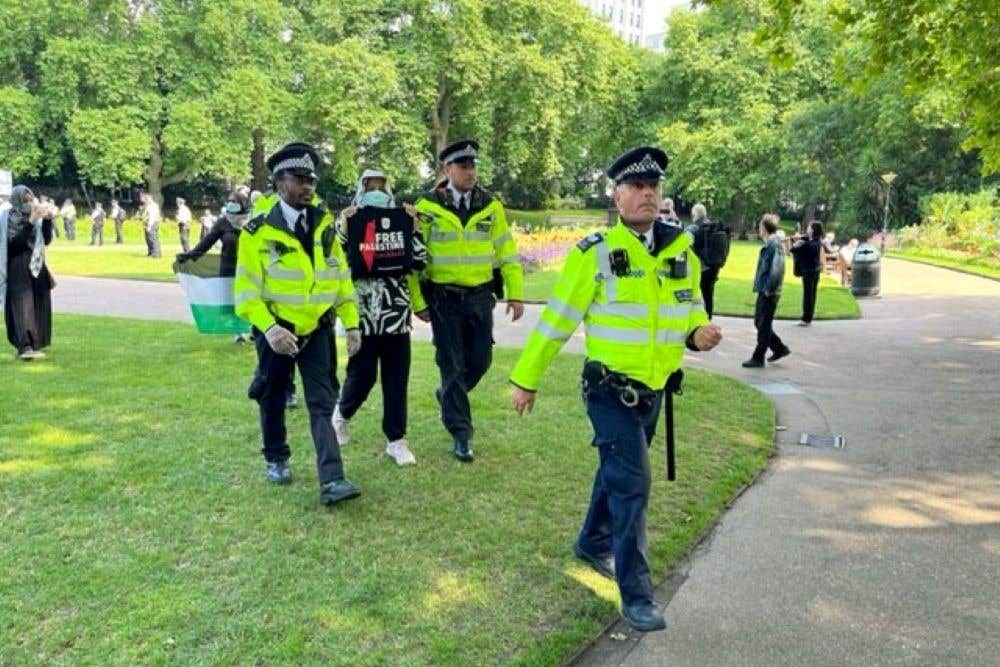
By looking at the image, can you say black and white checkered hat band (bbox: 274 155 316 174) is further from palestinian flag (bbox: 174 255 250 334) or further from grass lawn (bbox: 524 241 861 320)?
grass lawn (bbox: 524 241 861 320)

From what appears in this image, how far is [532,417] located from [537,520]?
237 cm

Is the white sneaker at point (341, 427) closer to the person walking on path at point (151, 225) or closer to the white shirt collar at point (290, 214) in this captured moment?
the white shirt collar at point (290, 214)

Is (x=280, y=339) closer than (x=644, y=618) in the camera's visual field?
No

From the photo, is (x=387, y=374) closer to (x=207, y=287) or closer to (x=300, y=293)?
(x=300, y=293)

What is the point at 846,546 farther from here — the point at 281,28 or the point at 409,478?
the point at 281,28

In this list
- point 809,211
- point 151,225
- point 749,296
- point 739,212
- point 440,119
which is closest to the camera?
point 749,296

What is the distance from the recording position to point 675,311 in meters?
3.62

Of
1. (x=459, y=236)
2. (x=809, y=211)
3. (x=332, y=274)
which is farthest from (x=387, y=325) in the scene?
(x=809, y=211)

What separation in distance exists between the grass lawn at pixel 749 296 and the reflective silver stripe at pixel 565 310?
777 centimetres

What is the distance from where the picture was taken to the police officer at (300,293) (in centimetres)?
468

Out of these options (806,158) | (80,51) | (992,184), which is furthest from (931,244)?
(80,51)

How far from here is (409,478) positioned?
17.7 feet

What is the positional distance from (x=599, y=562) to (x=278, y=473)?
7.56 feet

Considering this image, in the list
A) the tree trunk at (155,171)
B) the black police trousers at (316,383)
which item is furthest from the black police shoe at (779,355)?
the tree trunk at (155,171)
